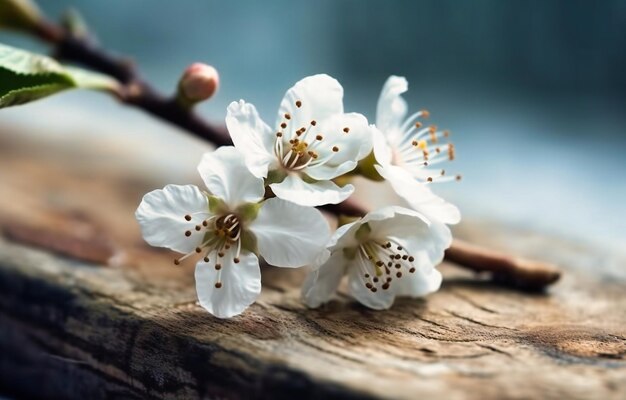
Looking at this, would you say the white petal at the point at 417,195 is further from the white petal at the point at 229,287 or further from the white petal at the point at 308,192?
the white petal at the point at 229,287

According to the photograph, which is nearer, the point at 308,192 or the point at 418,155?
the point at 308,192

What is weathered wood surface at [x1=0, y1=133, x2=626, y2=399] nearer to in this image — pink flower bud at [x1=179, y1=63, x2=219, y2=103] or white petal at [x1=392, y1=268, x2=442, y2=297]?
white petal at [x1=392, y1=268, x2=442, y2=297]

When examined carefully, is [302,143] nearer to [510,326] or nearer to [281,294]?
[281,294]

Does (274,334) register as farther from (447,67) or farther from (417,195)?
(447,67)

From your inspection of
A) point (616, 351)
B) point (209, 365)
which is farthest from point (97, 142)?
point (616, 351)

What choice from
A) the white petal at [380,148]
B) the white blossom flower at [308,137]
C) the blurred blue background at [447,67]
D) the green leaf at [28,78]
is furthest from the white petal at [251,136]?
the blurred blue background at [447,67]

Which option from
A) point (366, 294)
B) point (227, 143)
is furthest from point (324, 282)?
point (227, 143)
